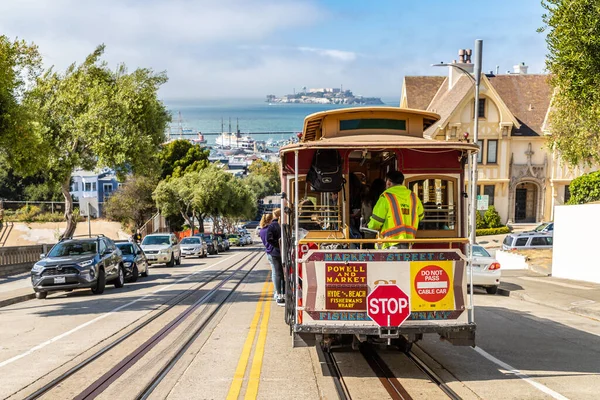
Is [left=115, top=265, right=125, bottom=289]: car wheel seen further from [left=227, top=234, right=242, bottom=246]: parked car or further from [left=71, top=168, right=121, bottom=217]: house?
[left=71, top=168, right=121, bottom=217]: house

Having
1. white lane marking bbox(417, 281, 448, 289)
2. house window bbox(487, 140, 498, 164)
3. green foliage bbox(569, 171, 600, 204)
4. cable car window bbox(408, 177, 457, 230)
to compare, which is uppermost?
house window bbox(487, 140, 498, 164)

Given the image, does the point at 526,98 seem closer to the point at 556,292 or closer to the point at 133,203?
the point at 133,203

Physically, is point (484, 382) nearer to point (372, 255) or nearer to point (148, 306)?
point (372, 255)

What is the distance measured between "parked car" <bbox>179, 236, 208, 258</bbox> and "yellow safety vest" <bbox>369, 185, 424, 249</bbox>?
34387 mm

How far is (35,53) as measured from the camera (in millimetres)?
21219

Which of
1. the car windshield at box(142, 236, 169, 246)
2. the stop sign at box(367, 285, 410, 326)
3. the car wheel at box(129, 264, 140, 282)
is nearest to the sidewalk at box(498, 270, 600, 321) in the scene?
the stop sign at box(367, 285, 410, 326)

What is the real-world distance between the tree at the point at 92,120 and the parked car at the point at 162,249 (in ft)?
19.4

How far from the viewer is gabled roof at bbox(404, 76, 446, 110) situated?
50.6 metres

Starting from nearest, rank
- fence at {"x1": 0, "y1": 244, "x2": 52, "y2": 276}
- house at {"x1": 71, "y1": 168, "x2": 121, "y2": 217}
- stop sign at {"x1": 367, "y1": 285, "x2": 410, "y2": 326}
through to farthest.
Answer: stop sign at {"x1": 367, "y1": 285, "x2": 410, "y2": 326}, fence at {"x1": 0, "y1": 244, "x2": 52, "y2": 276}, house at {"x1": 71, "y1": 168, "x2": 121, "y2": 217}

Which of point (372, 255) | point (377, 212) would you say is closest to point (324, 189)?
point (377, 212)

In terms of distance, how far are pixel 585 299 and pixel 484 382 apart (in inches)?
407

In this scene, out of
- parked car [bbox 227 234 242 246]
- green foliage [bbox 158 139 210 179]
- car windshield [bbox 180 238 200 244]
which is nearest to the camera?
car windshield [bbox 180 238 200 244]

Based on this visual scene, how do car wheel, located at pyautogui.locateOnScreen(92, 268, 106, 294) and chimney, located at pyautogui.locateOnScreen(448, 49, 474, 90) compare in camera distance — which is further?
chimney, located at pyautogui.locateOnScreen(448, 49, 474, 90)

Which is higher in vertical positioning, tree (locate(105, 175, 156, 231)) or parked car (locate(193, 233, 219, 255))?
tree (locate(105, 175, 156, 231))
